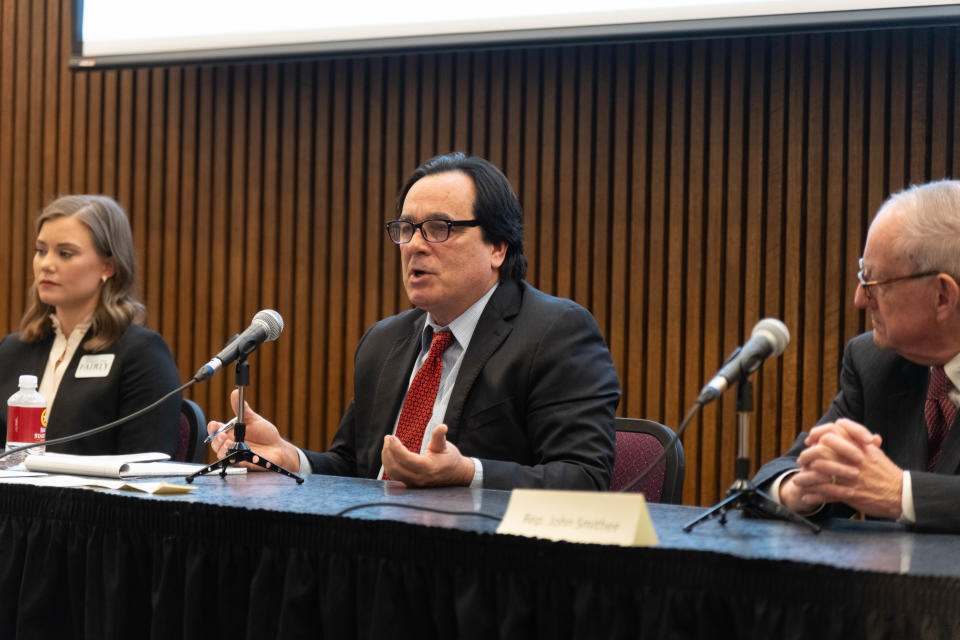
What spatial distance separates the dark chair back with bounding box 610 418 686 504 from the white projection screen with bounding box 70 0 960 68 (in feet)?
5.69

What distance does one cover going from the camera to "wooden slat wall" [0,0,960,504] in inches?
166

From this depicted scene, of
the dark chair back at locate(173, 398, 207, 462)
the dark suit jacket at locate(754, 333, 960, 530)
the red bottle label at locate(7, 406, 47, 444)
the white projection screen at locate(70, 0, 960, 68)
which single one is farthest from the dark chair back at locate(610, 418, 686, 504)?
the white projection screen at locate(70, 0, 960, 68)

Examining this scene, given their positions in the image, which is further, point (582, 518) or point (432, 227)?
point (432, 227)

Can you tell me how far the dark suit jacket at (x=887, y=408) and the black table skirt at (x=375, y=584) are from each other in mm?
623

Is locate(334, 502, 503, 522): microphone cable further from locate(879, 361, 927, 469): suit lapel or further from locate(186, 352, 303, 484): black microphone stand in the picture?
locate(879, 361, 927, 469): suit lapel

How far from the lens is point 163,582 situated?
6.32 ft

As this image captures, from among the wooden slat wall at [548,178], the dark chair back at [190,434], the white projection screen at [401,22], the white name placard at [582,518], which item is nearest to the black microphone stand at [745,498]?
the white name placard at [582,518]

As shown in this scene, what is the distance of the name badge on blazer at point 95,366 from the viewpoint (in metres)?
3.59

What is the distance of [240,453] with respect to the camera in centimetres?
241

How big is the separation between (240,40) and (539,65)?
130 centimetres

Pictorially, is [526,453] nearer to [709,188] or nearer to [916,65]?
[709,188]

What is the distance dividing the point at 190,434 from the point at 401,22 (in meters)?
1.93

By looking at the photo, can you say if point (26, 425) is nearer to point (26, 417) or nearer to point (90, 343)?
point (26, 417)

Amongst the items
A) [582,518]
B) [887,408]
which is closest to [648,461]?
[887,408]
